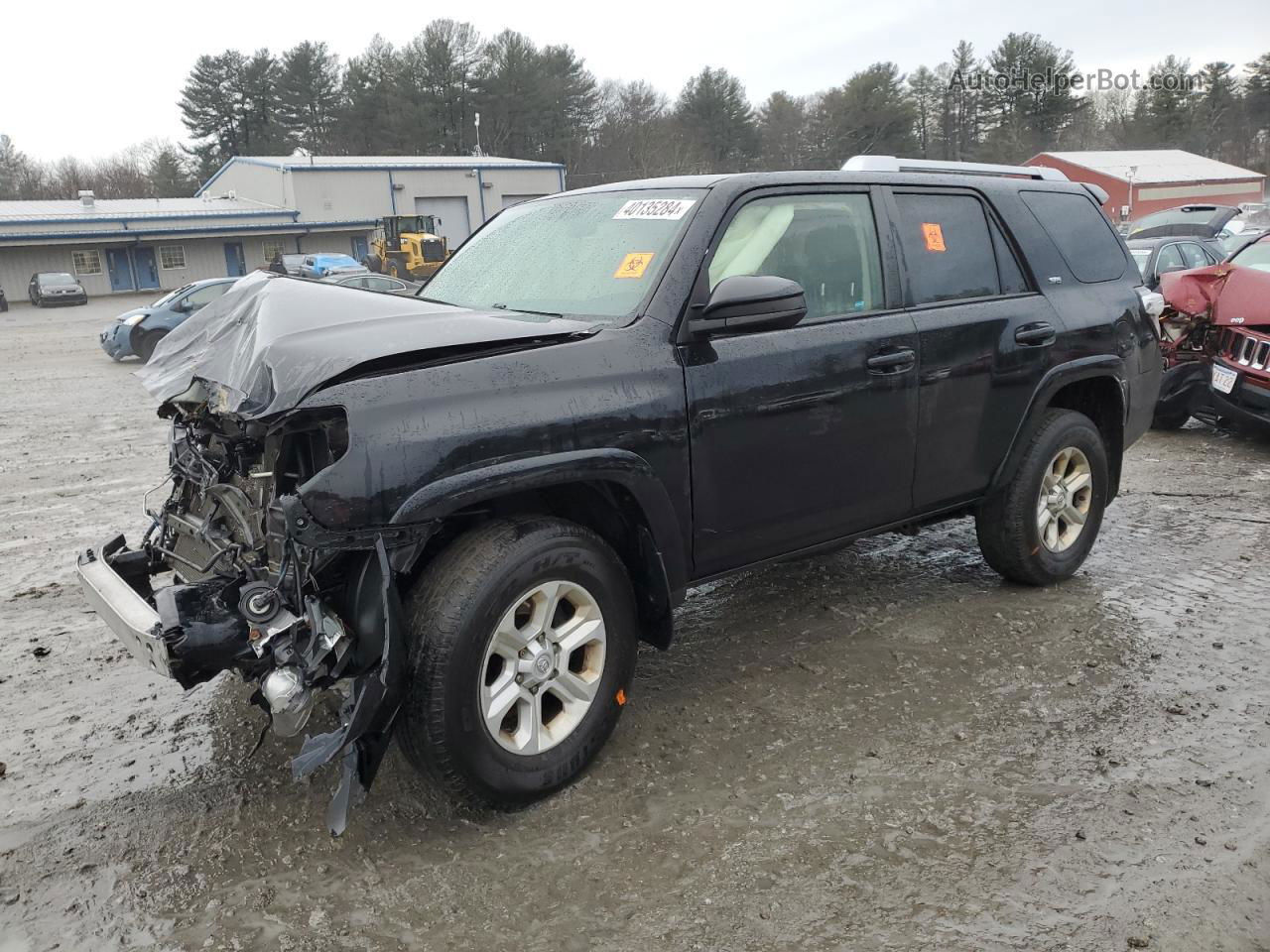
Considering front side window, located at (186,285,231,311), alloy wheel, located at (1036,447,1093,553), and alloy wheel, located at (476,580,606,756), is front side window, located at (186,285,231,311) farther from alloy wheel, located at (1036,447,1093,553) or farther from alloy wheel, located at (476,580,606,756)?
alloy wheel, located at (476,580,606,756)

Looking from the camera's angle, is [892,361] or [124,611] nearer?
[124,611]

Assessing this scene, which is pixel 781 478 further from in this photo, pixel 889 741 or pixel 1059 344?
pixel 1059 344

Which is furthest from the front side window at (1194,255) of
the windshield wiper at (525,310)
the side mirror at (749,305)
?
the windshield wiper at (525,310)

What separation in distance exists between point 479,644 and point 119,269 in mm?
48839

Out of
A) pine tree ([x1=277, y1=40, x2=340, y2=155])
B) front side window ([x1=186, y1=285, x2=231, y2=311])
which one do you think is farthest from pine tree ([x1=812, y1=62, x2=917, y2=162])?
front side window ([x1=186, y1=285, x2=231, y2=311])

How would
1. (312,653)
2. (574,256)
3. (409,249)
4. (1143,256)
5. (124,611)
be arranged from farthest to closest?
(409,249)
(1143,256)
(574,256)
(124,611)
(312,653)

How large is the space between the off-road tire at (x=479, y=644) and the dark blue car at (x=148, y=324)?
52.0 feet

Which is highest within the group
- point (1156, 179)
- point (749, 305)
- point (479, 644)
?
point (1156, 179)

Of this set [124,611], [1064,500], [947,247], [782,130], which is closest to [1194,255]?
[1064,500]

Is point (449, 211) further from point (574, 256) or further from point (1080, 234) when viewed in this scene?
point (574, 256)

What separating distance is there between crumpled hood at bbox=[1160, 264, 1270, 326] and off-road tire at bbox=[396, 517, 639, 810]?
7111mm

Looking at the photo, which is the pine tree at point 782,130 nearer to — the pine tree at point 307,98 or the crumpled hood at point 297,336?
the pine tree at point 307,98

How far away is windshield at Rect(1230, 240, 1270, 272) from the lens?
29.2 ft

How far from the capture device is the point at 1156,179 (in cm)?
5653
